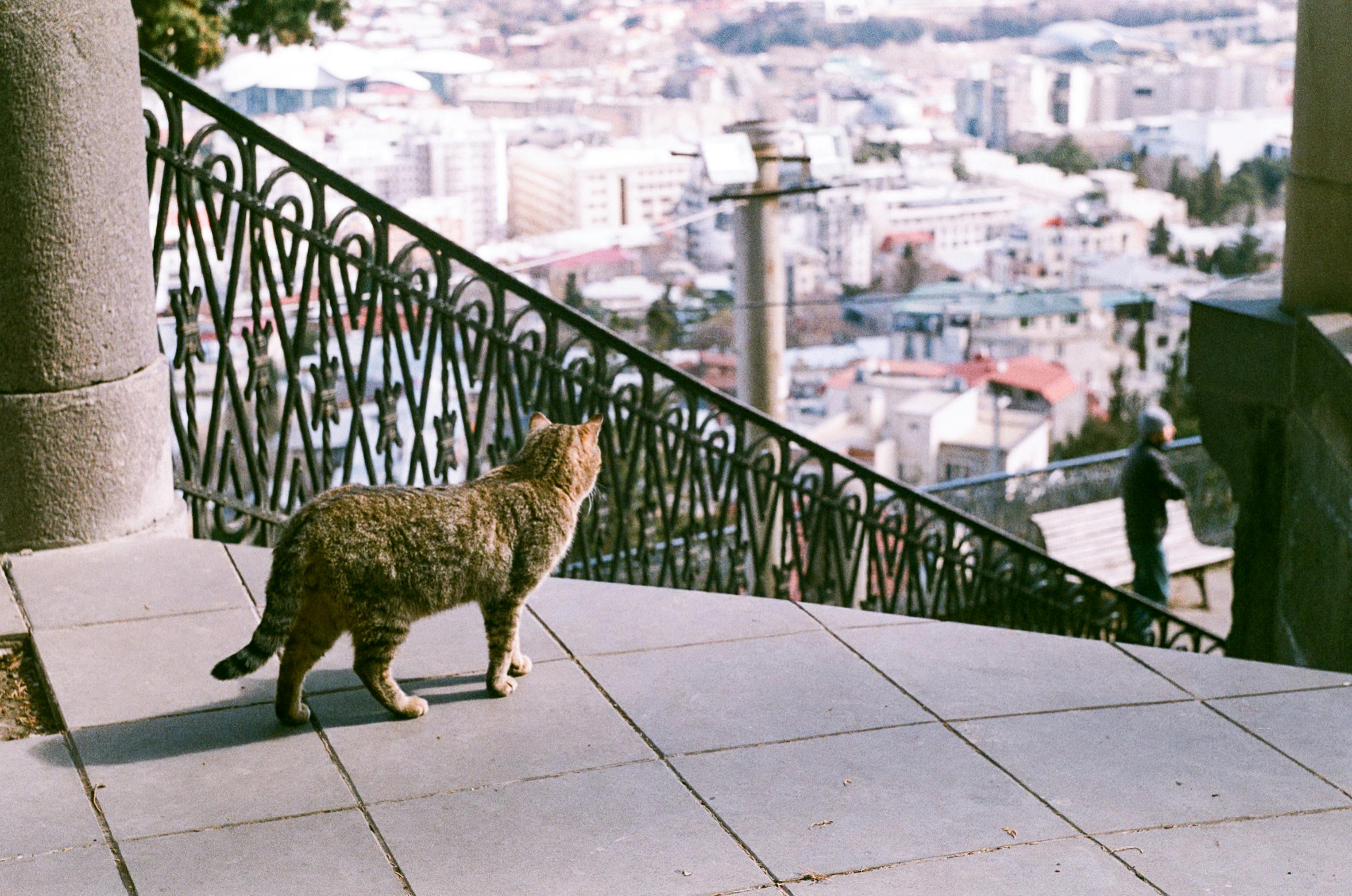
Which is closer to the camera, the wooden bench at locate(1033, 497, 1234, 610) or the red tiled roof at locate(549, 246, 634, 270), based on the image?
the wooden bench at locate(1033, 497, 1234, 610)

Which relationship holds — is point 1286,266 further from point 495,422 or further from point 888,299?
point 888,299

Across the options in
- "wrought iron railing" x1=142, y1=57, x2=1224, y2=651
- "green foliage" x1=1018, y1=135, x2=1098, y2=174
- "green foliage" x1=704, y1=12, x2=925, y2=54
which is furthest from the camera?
"green foliage" x1=704, y1=12, x2=925, y2=54

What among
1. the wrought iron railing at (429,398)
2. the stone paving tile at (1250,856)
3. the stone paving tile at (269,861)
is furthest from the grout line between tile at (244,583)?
the stone paving tile at (1250,856)

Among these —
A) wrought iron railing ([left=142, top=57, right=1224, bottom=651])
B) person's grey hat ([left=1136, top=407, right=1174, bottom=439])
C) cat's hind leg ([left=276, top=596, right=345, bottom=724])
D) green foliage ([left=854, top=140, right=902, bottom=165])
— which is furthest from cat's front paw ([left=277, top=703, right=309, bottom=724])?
green foliage ([left=854, top=140, right=902, bottom=165])

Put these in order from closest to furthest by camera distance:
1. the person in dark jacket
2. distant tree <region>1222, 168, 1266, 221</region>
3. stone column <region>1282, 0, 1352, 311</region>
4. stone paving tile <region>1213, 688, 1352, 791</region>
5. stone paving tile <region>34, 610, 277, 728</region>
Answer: stone paving tile <region>1213, 688, 1352, 791</region> → stone paving tile <region>34, 610, 277, 728</region> → stone column <region>1282, 0, 1352, 311</region> → the person in dark jacket → distant tree <region>1222, 168, 1266, 221</region>

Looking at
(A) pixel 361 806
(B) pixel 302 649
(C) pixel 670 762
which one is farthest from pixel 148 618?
(C) pixel 670 762

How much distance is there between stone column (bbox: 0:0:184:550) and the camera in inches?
178

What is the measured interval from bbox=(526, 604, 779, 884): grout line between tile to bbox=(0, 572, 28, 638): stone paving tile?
1594 mm

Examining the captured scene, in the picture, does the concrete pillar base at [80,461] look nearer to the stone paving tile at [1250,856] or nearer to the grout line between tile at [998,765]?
the grout line between tile at [998,765]

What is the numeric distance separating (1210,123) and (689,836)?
33.0 m

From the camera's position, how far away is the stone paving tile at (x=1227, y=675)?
4301mm

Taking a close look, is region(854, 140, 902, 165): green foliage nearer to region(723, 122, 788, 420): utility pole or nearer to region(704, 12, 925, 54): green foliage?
region(704, 12, 925, 54): green foliage

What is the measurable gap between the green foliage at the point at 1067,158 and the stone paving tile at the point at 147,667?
3083cm

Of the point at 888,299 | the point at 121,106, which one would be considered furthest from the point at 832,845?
the point at 888,299
